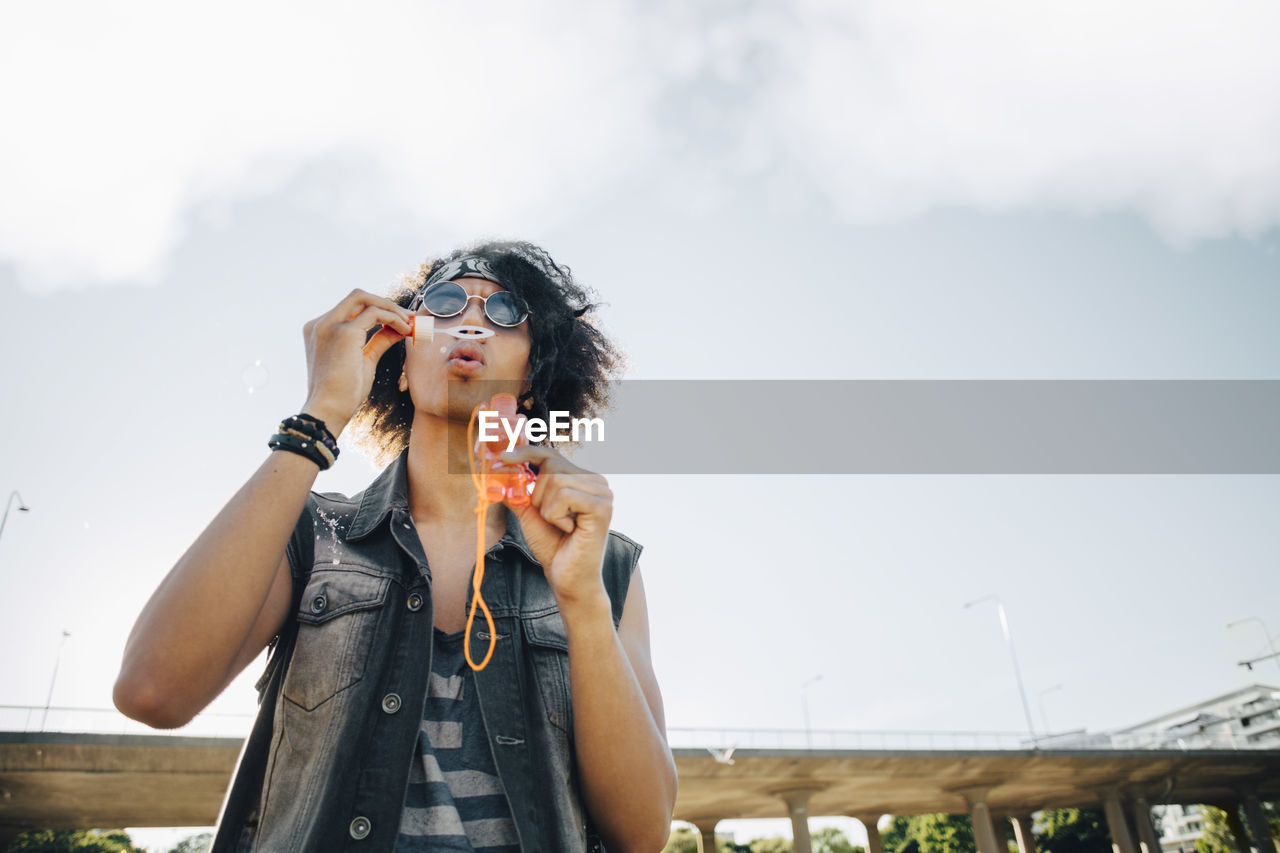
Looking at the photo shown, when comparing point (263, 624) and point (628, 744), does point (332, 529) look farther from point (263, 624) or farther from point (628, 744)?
point (628, 744)

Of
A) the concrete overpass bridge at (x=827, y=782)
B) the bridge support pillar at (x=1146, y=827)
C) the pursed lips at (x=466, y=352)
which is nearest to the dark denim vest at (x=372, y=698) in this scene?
the pursed lips at (x=466, y=352)

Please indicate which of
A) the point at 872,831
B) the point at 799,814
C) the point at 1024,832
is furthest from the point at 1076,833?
the point at 799,814

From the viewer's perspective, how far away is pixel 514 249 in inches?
144

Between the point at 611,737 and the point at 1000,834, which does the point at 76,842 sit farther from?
the point at 611,737

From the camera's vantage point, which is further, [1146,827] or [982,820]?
[1146,827]

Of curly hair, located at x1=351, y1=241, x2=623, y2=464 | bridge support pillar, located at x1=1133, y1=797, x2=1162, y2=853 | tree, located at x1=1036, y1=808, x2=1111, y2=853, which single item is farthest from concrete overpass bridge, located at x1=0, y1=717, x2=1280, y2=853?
curly hair, located at x1=351, y1=241, x2=623, y2=464

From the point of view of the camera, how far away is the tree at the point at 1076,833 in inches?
2333

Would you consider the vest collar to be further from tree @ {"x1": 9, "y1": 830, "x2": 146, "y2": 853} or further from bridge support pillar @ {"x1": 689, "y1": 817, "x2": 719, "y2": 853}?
tree @ {"x1": 9, "y1": 830, "x2": 146, "y2": 853}

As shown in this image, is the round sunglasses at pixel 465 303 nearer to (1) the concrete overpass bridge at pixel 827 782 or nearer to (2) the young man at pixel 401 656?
(2) the young man at pixel 401 656

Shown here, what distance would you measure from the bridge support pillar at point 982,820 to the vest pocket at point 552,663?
41.8m

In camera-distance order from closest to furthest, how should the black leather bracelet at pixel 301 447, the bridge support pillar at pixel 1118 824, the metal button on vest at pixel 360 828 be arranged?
the metal button on vest at pixel 360 828, the black leather bracelet at pixel 301 447, the bridge support pillar at pixel 1118 824

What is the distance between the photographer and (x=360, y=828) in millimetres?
1805

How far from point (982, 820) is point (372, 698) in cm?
4435

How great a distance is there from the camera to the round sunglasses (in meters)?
2.93
